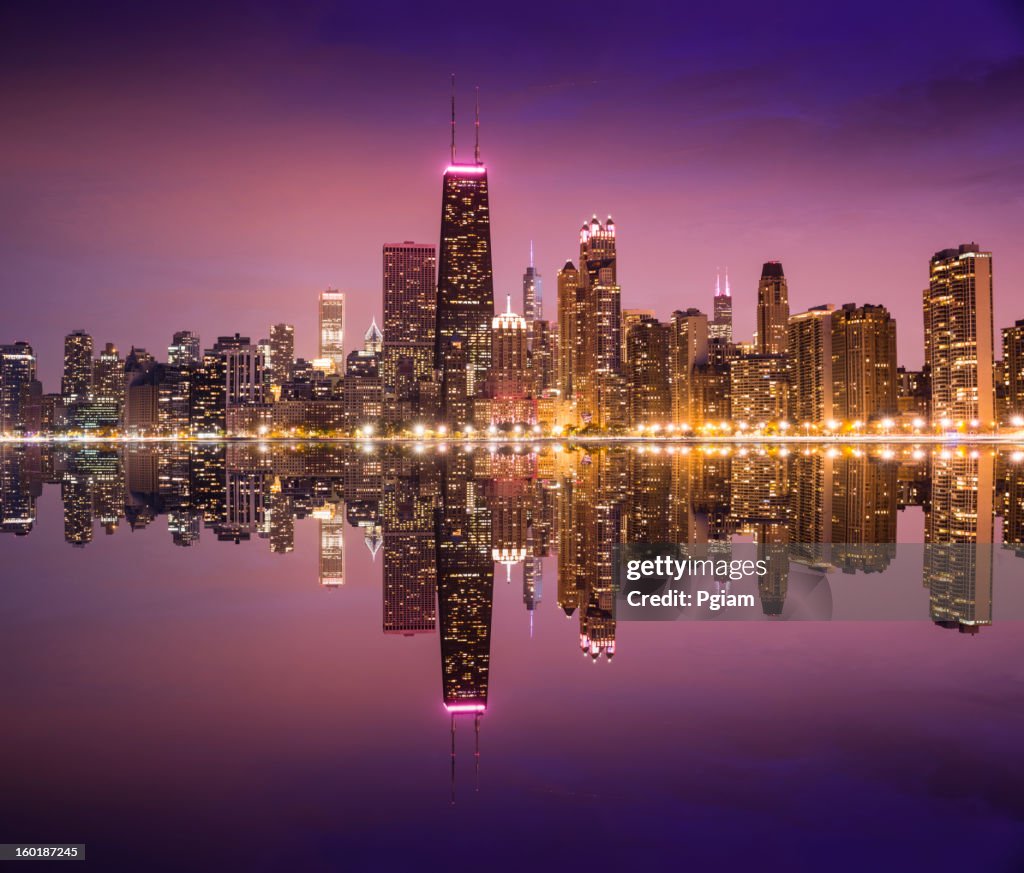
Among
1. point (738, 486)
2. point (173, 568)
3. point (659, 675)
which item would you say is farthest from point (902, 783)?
point (738, 486)

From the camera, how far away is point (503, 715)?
8.17 meters

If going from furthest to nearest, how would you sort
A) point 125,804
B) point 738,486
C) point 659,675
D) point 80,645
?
1. point 738,486
2. point 80,645
3. point 659,675
4. point 125,804

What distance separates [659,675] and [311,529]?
15962 millimetres

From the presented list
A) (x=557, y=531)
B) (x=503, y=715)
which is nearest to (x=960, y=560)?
(x=557, y=531)

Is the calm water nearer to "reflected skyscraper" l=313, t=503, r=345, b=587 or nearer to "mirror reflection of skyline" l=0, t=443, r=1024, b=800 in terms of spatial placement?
"mirror reflection of skyline" l=0, t=443, r=1024, b=800

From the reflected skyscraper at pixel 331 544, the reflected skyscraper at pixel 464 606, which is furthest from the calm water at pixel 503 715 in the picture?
the reflected skyscraper at pixel 331 544

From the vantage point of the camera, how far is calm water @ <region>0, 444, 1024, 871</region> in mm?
5969

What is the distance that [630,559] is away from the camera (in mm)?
16969

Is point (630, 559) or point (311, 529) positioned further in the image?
point (311, 529)

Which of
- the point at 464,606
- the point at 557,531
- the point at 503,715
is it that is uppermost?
the point at 557,531

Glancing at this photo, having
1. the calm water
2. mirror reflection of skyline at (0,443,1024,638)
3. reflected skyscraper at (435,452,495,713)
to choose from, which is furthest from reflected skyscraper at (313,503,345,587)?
reflected skyscraper at (435,452,495,713)

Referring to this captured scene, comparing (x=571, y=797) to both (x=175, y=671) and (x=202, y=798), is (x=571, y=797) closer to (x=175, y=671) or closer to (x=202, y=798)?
(x=202, y=798)

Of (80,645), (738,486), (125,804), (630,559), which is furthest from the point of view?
(738,486)

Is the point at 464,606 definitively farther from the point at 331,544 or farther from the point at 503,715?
the point at 331,544
